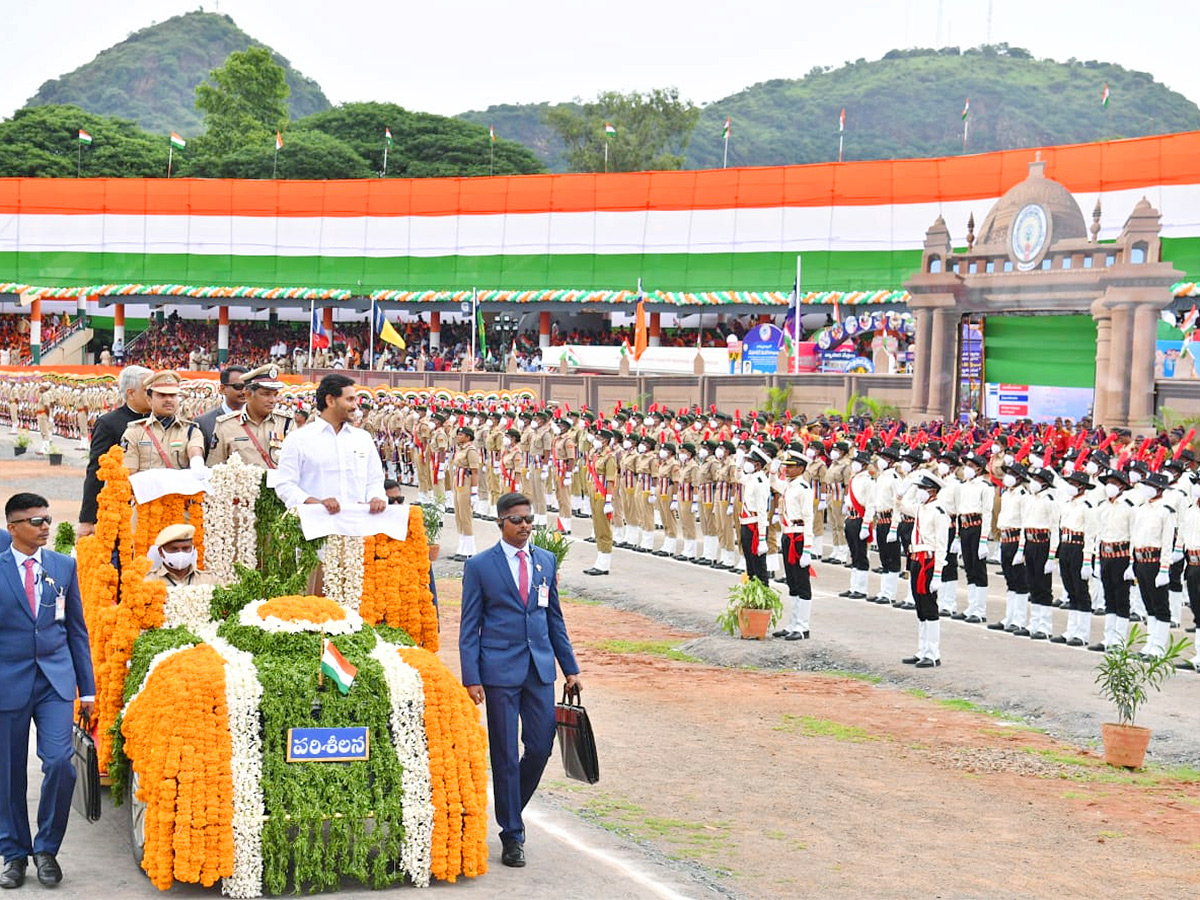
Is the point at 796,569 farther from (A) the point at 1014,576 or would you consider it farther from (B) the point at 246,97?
(B) the point at 246,97

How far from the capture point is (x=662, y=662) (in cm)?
1529

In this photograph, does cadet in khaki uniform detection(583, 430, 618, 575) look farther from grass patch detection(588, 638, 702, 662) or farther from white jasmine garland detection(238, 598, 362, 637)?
white jasmine garland detection(238, 598, 362, 637)

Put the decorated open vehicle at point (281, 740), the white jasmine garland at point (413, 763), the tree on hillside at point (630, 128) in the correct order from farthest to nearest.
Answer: the tree on hillside at point (630, 128), the white jasmine garland at point (413, 763), the decorated open vehicle at point (281, 740)

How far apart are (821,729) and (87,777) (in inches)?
239

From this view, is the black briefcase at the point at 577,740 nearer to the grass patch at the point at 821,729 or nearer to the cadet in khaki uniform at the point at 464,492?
the grass patch at the point at 821,729

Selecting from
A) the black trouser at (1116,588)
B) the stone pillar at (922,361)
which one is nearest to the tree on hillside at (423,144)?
the stone pillar at (922,361)

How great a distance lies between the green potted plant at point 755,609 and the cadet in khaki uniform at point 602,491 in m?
5.69

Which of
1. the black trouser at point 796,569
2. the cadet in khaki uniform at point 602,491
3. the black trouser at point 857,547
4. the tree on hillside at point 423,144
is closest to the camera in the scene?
the black trouser at point 796,569

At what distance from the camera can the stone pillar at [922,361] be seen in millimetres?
32156

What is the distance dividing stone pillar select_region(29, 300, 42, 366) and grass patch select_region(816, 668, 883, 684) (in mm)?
52576

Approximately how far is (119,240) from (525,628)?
194 ft

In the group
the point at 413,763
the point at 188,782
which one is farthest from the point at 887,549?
the point at 188,782

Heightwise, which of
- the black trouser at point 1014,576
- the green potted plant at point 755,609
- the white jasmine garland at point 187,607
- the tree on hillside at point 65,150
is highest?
the tree on hillside at point 65,150

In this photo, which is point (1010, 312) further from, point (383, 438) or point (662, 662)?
point (662, 662)
